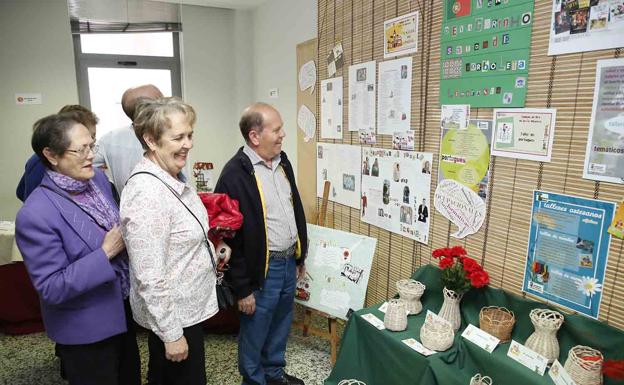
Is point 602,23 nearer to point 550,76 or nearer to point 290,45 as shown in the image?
point 550,76

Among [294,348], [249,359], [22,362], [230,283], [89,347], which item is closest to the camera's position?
[89,347]

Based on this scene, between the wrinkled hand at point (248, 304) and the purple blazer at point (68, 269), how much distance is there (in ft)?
2.04

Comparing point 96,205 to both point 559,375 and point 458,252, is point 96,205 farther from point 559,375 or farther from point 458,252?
point 559,375

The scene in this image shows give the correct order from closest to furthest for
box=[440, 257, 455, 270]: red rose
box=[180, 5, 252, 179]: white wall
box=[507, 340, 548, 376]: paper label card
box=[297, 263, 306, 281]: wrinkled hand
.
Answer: box=[507, 340, 548, 376]: paper label card < box=[440, 257, 455, 270]: red rose < box=[297, 263, 306, 281]: wrinkled hand < box=[180, 5, 252, 179]: white wall

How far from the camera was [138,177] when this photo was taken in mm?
1331

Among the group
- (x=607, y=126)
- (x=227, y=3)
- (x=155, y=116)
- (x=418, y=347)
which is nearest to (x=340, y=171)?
(x=418, y=347)

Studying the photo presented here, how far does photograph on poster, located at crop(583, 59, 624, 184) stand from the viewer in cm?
123

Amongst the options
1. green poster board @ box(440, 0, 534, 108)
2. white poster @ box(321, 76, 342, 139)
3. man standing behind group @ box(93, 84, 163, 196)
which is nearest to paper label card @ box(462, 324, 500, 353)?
green poster board @ box(440, 0, 534, 108)

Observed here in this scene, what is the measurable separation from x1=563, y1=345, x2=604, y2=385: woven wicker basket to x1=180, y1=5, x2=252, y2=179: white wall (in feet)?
12.6

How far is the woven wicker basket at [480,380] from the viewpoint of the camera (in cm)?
134

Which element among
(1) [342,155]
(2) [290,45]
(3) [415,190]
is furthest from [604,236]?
(2) [290,45]

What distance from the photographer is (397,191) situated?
7.02 ft

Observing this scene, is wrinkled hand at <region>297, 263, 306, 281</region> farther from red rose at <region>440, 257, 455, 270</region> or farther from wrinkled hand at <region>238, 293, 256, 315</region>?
red rose at <region>440, 257, 455, 270</region>

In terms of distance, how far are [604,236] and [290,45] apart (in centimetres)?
270
